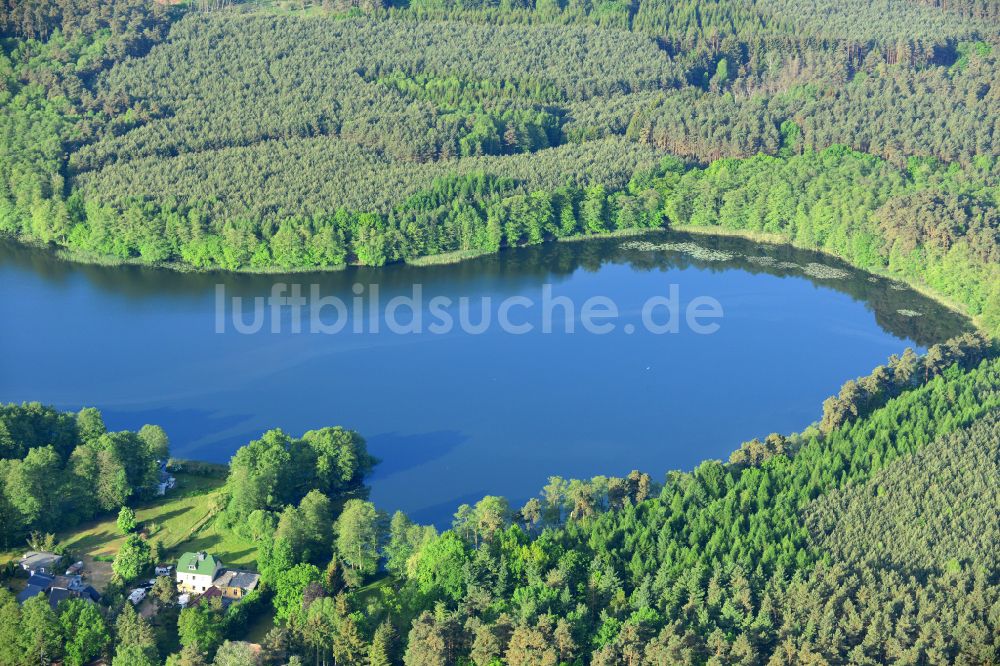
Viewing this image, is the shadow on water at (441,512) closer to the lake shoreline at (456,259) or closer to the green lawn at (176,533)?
the green lawn at (176,533)

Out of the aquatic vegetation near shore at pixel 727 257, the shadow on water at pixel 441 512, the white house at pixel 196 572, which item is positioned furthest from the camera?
the aquatic vegetation near shore at pixel 727 257

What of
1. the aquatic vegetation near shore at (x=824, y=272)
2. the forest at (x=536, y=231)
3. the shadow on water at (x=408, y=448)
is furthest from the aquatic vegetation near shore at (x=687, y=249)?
the shadow on water at (x=408, y=448)

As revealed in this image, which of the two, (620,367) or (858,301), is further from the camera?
(858,301)

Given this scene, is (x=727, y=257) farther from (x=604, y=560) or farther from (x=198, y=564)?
(x=198, y=564)

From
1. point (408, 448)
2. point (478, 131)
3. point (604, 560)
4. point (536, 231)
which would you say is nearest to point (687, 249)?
point (536, 231)

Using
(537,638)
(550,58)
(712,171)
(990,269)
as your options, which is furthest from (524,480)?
(550,58)

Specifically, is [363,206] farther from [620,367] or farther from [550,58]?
[550,58]
